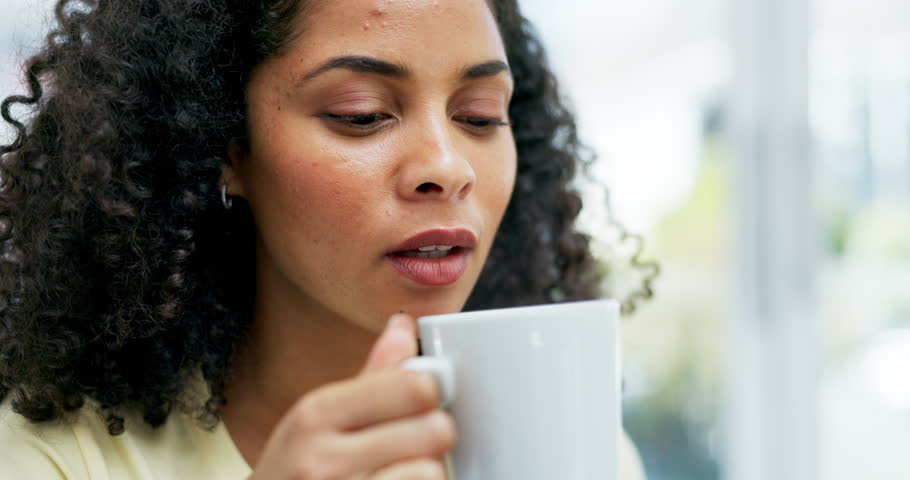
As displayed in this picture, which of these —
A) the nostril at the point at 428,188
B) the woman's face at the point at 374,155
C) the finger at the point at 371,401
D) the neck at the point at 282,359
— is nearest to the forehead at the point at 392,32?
the woman's face at the point at 374,155

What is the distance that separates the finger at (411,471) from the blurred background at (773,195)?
1.40m

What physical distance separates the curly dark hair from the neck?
5 cm

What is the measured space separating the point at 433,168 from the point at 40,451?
0.44 m

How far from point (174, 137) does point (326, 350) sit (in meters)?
0.26

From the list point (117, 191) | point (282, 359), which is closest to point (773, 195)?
point (282, 359)

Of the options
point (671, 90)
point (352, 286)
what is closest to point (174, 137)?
point (352, 286)

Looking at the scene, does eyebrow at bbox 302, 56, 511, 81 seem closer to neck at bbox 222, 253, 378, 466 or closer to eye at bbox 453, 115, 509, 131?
eye at bbox 453, 115, 509, 131

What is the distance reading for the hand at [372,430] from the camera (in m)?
0.50

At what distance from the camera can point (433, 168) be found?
0.76 m

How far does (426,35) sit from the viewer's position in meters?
0.78

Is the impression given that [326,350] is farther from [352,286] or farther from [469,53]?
[469,53]

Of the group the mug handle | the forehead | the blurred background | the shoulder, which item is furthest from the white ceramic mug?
the blurred background

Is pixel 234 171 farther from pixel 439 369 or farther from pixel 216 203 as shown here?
pixel 439 369

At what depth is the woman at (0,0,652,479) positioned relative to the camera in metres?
0.77
